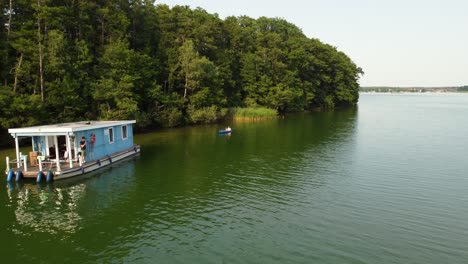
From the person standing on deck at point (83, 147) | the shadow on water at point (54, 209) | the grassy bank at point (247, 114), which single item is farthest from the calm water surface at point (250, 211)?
the grassy bank at point (247, 114)

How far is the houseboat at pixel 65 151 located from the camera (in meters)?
26.8

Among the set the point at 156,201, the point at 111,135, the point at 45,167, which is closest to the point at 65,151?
the point at 45,167

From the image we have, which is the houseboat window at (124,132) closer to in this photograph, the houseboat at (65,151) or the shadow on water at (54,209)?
the houseboat at (65,151)

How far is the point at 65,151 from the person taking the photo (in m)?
29.7

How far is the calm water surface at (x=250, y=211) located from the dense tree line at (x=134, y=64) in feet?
57.4

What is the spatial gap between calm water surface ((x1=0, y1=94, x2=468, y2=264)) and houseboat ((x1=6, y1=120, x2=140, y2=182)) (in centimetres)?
109

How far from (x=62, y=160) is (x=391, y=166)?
27429 mm

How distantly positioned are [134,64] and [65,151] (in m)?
27.9

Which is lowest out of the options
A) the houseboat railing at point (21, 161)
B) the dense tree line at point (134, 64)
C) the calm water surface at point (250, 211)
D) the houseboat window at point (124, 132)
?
the calm water surface at point (250, 211)

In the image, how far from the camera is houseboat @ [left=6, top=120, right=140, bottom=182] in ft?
88.1

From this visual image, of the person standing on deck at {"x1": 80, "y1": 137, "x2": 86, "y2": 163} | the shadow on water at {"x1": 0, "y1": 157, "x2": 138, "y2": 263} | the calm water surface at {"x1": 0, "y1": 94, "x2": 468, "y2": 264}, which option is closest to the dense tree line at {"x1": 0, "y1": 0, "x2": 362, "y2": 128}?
the person standing on deck at {"x1": 80, "y1": 137, "x2": 86, "y2": 163}

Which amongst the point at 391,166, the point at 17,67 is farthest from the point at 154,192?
the point at 17,67

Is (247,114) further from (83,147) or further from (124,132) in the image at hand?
(83,147)

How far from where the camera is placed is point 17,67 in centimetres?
4278
